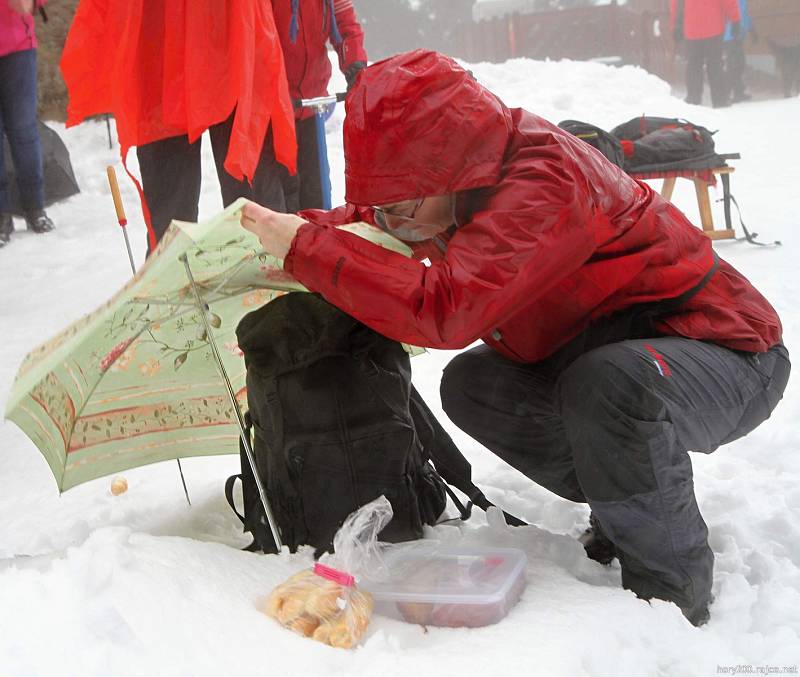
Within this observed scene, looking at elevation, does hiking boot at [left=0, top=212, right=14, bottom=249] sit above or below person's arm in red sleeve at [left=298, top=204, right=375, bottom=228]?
below

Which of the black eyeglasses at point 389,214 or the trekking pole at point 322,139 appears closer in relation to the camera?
the black eyeglasses at point 389,214

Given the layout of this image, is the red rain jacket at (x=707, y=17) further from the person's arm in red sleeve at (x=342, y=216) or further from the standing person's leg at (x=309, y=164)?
the person's arm in red sleeve at (x=342, y=216)

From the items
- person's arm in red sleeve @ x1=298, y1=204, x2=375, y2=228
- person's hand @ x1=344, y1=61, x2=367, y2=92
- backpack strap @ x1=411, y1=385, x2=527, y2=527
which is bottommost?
backpack strap @ x1=411, y1=385, x2=527, y2=527

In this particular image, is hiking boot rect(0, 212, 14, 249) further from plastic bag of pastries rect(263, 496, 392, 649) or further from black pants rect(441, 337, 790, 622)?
black pants rect(441, 337, 790, 622)

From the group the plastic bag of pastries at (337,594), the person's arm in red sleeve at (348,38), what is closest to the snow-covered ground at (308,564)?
the plastic bag of pastries at (337,594)

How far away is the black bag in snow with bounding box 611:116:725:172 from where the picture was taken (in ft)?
13.5

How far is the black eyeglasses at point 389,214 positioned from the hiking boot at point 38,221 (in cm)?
377

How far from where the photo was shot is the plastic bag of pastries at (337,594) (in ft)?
4.19

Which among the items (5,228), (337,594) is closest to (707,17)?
(5,228)

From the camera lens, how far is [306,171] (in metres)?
3.28

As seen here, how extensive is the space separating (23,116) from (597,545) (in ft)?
11.4

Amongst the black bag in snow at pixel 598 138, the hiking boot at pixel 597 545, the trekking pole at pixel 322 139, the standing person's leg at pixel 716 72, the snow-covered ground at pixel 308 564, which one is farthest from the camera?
the standing person's leg at pixel 716 72

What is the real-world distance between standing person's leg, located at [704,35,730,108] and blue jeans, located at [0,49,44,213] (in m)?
6.26

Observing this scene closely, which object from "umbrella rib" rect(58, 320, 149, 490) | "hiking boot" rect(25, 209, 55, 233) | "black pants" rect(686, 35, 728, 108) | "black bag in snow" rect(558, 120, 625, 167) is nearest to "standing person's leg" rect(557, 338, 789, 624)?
"umbrella rib" rect(58, 320, 149, 490)
